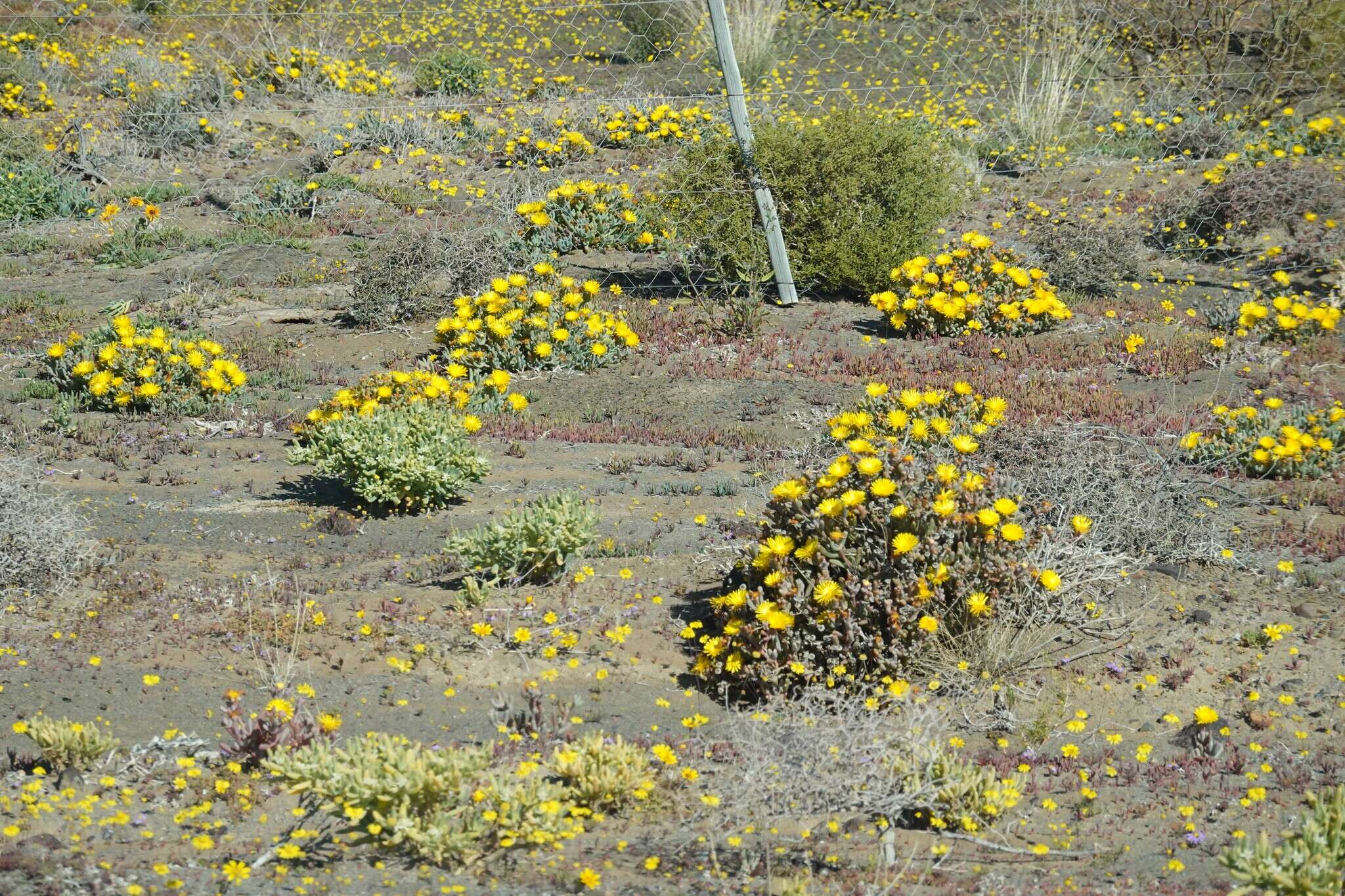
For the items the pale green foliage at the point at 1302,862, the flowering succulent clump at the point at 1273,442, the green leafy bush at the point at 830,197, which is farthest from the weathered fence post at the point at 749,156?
the pale green foliage at the point at 1302,862

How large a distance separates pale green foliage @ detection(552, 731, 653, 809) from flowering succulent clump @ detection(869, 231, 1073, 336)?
5.77m

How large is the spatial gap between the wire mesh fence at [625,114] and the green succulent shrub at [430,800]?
6519 millimetres

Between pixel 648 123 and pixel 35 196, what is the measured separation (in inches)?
227

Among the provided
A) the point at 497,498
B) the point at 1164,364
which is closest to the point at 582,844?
the point at 497,498

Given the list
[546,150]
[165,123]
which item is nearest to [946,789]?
[546,150]

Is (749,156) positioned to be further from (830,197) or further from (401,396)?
(401,396)

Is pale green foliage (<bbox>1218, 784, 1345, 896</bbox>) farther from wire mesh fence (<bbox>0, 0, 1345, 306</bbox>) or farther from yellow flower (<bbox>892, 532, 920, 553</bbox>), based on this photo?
wire mesh fence (<bbox>0, 0, 1345, 306</bbox>)

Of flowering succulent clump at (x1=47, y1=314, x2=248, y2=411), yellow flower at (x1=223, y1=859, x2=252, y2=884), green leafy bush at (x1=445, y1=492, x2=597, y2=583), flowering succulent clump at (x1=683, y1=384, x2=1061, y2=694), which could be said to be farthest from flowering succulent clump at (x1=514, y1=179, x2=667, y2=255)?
yellow flower at (x1=223, y1=859, x2=252, y2=884)

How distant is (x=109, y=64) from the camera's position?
15.0 meters

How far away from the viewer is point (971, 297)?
29.0 feet

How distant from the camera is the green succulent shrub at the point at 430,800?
3.11m

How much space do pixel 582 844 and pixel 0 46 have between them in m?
15.8

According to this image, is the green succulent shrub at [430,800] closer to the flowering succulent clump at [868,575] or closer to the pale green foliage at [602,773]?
the pale green foliage at [602,773]

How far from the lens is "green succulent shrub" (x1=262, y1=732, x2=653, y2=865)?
311 cm
